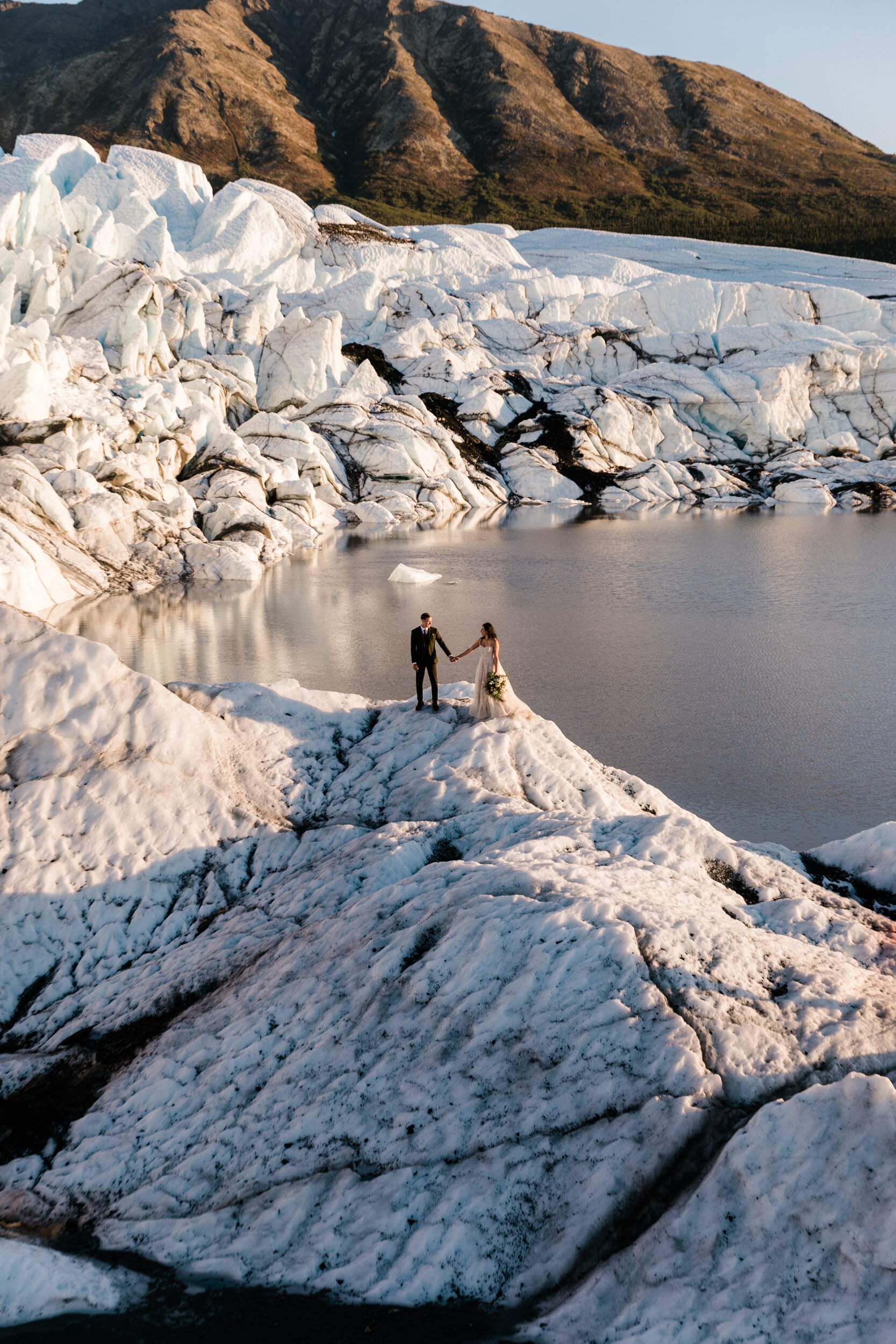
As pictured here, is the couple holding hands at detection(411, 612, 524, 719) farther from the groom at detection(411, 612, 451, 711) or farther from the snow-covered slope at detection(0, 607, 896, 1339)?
the snow-covered slope at detection(0, 607, 896, 1339)

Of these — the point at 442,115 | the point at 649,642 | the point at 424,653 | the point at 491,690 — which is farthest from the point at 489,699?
the point at 442,115

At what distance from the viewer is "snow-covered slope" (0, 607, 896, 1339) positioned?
13.1 feet

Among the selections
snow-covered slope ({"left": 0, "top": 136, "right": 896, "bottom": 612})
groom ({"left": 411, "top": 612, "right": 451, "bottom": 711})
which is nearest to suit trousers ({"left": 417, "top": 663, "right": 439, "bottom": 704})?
groom ({"left": 411, "top": 612, "right": 451, "bottom": 711})

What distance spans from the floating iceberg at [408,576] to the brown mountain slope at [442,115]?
99.7m

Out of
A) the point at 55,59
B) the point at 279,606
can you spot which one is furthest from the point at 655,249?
the point at 55,59

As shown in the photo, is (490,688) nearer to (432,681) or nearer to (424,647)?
(432,681)

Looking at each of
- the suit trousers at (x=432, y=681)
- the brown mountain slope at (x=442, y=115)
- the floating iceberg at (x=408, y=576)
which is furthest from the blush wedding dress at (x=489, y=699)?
the brown mountain slope at (x=442, y=115)

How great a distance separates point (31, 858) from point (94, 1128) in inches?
105

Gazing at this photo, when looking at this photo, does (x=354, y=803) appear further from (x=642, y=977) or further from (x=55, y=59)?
(x=55, y=59)

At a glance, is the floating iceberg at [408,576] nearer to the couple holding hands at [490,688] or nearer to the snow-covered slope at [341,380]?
the snow-covered slope at [341,380]

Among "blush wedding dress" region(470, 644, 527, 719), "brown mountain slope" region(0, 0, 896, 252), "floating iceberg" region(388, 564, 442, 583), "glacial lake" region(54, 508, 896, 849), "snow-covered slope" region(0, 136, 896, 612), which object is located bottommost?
"glacial lake" region(54, 508, 896, 849)

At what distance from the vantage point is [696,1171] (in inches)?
153

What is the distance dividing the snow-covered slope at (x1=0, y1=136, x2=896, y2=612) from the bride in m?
19.6

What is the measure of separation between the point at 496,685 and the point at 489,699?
0.70 feet
